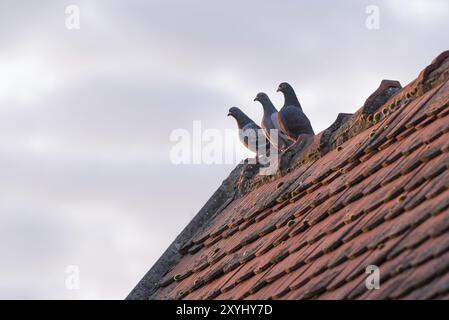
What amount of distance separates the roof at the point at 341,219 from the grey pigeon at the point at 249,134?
5.08 feet

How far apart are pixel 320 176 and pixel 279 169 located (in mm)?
1105

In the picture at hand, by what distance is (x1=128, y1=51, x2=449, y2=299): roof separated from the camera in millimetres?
4602

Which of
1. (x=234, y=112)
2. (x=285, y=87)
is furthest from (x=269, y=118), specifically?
(x=234, y=112)

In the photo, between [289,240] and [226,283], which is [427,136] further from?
[226,283]

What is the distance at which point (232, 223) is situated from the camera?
7.53 meters

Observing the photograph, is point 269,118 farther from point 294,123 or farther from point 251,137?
point 294,123

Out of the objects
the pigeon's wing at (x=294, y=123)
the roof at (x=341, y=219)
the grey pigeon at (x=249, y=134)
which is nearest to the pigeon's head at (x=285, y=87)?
the grey pigeon at (x=249, y=134)

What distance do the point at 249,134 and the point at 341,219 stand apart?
5.45 meters

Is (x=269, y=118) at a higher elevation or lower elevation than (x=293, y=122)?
higher

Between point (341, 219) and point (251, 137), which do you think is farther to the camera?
point (251, 137)

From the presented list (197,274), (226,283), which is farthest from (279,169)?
(226,283)

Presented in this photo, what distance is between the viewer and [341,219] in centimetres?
565

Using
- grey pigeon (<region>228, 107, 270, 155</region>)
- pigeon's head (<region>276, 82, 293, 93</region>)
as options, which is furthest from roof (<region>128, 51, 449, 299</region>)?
pigeon's head (<region>276, 82, 293, 93</region>)

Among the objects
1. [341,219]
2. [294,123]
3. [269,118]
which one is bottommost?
[341,219]
